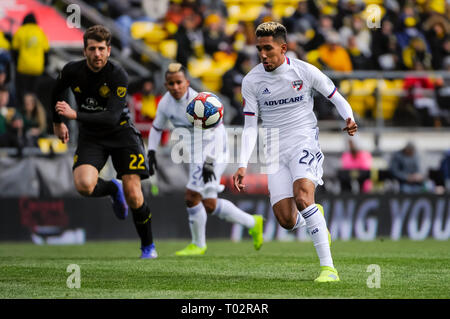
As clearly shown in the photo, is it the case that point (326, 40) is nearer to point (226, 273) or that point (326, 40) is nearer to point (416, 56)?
point (416, 56)

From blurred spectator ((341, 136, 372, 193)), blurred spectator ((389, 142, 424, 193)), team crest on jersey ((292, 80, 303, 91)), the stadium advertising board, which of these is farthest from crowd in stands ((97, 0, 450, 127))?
team crest on jersey ((292, 80, 303, 91))

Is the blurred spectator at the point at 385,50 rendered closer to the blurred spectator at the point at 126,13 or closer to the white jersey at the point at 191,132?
the blurred spectator at the point at 126,13

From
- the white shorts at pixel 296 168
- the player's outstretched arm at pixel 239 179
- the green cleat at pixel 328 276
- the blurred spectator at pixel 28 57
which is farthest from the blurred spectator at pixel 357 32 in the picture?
the green cleat at pixel 328 276

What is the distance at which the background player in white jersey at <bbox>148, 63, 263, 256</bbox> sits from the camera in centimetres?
1195

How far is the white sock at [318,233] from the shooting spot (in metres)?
8.20

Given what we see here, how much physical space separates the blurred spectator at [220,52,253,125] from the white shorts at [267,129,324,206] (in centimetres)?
869

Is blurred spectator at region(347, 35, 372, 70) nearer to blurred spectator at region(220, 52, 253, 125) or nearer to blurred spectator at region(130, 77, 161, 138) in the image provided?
blurred spectator at region(220, 52, 253, 125)

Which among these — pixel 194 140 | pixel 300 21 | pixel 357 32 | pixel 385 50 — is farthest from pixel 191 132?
pixel 357 32

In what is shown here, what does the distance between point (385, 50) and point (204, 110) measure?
10052 mm

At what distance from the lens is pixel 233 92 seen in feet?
59.1

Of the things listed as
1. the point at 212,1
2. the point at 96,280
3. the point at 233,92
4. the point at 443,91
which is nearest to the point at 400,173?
the point at 443,91

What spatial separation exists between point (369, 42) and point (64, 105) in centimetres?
1278

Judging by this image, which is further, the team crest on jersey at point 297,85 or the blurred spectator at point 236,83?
the blurred spectator at point 236,83

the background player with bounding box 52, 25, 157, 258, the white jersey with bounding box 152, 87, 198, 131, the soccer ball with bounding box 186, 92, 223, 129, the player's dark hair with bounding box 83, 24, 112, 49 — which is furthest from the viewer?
the white jersey with bounding box 152, 87, 198, 131
